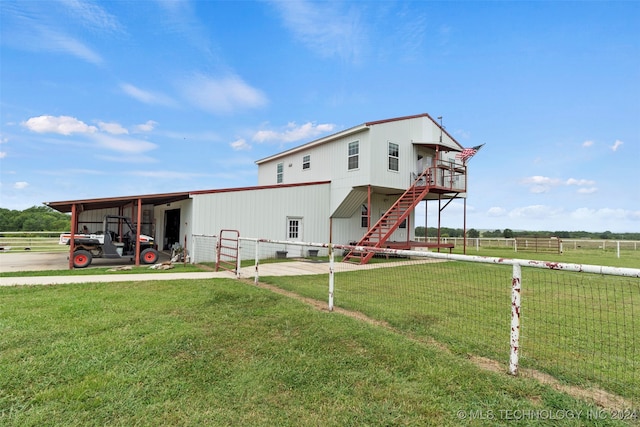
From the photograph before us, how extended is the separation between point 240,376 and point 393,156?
14.5m

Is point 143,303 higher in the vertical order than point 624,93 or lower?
lower

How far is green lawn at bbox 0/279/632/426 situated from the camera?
2561 mm

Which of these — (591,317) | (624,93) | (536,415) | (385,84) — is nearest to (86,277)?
(536,415)

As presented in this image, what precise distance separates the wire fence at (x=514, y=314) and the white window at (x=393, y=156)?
7120 millimetres

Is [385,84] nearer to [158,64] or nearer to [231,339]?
[158,64]

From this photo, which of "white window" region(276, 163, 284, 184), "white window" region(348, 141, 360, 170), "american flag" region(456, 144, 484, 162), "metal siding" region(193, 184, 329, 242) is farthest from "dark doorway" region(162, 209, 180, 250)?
"american flag" region(456, 144, 484, 162)

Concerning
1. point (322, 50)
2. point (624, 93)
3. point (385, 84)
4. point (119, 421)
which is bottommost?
point (119, 421)

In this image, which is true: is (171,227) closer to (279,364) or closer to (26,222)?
(279,364)

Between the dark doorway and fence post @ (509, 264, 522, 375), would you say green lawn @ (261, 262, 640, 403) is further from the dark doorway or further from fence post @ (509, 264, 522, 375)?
the dark doorway

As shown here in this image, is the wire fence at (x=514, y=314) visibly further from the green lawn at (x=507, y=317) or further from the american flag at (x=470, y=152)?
the american flag at (x=470, y=152)

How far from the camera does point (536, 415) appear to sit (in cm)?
254

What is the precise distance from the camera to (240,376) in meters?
3.21

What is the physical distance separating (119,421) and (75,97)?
677 inches

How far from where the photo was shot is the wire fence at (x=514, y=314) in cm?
330
